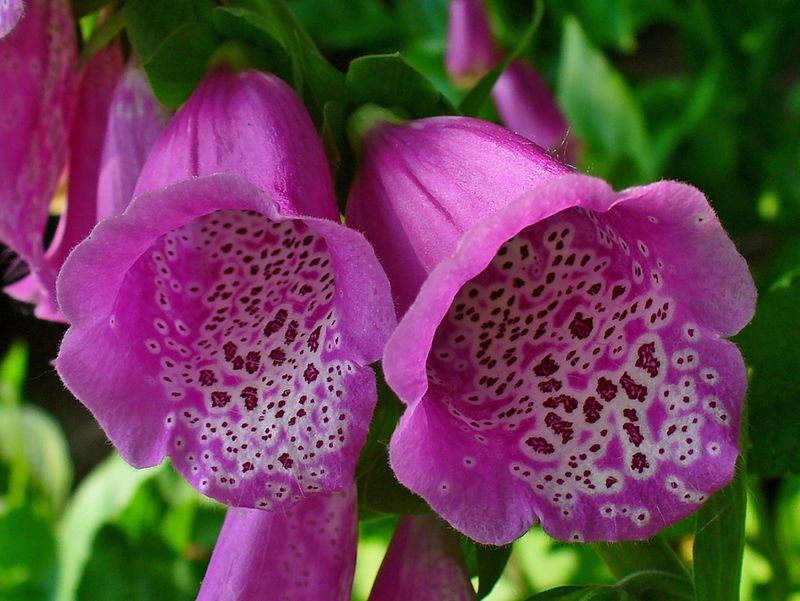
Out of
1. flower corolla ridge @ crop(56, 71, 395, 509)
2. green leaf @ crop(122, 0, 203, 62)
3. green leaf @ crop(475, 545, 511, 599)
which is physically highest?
green leaf @ crop(122, 0, 203, 62)

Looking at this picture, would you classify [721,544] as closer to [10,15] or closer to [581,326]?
[581,326]

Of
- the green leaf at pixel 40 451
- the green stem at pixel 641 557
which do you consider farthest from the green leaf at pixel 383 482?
the green leaf at pixel 40 451

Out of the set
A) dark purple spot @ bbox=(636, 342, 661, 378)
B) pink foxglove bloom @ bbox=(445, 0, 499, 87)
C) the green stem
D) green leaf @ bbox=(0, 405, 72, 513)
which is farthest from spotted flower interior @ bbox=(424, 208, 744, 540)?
green leaf @ bbox=(0, 405, 72, 513)

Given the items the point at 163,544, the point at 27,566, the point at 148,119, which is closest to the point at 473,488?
the point at 148,119

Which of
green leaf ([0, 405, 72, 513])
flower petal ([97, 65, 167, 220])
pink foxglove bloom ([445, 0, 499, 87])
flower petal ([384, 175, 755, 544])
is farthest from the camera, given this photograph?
green leaf ([0, 405, 72, 513])

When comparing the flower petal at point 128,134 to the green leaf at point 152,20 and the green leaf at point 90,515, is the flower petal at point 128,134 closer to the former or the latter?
the green leaf at point 152,20

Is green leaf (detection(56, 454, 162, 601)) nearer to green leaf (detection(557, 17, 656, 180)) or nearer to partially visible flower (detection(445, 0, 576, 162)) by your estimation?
partially visible flower (detection(445, 0, 576, 162))

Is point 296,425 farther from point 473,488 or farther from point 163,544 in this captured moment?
point 163,544

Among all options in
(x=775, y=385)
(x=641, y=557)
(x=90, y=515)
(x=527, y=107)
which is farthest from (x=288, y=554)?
(x=527, y=107)
